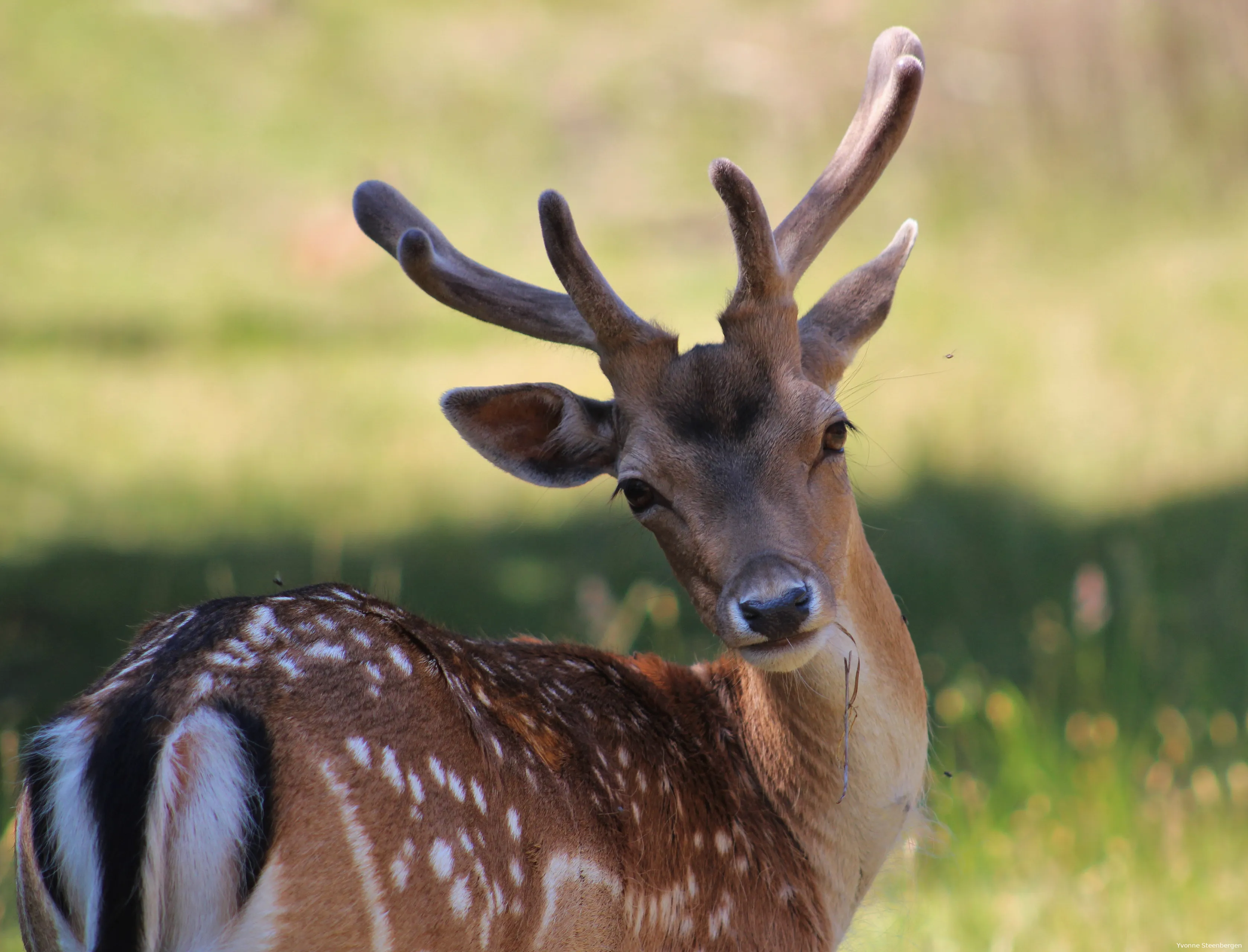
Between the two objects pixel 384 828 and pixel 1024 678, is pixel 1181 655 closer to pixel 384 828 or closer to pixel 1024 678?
→ pixel 1024 678

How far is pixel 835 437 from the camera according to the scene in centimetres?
318

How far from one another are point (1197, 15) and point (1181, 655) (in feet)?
18.9

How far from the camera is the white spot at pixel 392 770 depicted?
2.19 meters

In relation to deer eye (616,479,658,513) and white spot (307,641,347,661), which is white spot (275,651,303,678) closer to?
white spot (307,641,347,661)

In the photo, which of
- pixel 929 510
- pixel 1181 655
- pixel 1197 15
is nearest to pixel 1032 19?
pixel 1197 15

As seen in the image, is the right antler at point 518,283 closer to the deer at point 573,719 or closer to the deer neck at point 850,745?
the deer at point 573,719

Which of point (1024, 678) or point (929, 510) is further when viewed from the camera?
point (929, 510)

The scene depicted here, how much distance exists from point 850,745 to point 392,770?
4.58ft

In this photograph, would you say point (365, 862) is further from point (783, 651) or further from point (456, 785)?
point (783, 651)

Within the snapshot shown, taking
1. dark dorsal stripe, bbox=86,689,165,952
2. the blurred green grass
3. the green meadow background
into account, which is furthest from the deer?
the blurred green grass

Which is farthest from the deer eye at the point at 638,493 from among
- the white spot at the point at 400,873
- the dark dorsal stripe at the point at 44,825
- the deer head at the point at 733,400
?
the dark dorsal stripe at the point at 44,825

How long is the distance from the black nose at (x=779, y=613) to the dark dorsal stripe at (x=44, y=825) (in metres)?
1.34

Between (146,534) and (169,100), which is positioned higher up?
(169,100)

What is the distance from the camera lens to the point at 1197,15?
9.93 meters
